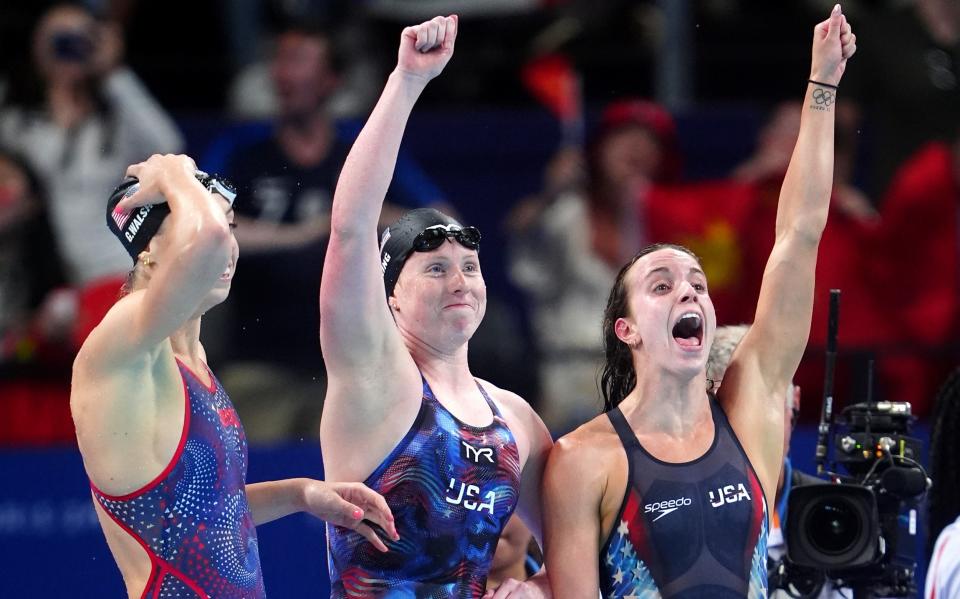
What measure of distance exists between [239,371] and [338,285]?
3161mm

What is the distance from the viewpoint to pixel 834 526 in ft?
16.0

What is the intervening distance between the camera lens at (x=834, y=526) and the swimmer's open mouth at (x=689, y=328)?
2.35 ft

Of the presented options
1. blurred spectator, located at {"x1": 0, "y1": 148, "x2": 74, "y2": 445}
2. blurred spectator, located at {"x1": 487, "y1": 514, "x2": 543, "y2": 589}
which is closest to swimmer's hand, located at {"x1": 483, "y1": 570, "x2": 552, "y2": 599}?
blurred spectator, located at {"x1": 487, "y1": 514, "x2": 543, "y2": 589}

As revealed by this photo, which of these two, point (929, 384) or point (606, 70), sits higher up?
point (606, 70)

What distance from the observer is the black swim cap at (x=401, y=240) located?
4590 mm

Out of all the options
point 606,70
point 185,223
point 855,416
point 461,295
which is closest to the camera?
point 185,223

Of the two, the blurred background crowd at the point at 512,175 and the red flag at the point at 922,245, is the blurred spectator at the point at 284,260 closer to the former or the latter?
the blurred background crowd at the point at 512,175

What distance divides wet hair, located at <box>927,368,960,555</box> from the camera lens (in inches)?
31.0

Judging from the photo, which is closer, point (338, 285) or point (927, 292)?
point (338, 285)

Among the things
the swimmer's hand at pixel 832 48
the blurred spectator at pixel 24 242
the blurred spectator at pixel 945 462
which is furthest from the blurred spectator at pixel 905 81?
the blurred spectator at pixel 24 242

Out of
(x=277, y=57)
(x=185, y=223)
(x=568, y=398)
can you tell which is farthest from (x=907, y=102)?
(x=185, y=223)

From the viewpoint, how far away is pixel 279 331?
25.0 ft

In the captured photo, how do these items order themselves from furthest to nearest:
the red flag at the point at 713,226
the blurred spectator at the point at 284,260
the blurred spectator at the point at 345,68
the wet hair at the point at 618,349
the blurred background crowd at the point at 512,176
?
the blurred spectator at the point at 345,68 < the red flag at the point at 713,226 < the blurred background crowd at the point at 512,176 < the blurred spectator at the point at 284,260 < the wet hair at the point at 618,349

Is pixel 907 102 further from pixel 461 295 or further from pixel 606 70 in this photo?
pixel 461 295
